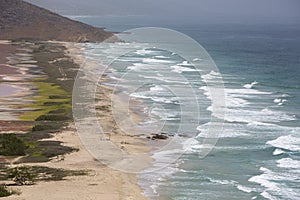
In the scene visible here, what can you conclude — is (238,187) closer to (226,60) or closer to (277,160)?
(277,160)

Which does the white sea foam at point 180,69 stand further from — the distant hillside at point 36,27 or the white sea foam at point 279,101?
the distant hillside at point 36,27

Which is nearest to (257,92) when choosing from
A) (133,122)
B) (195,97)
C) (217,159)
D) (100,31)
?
(195,97)

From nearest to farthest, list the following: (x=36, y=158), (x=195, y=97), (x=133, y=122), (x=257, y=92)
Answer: (x=36, y=158), (x=133, y=122), (x=195, y=97), (x=257, y=92)

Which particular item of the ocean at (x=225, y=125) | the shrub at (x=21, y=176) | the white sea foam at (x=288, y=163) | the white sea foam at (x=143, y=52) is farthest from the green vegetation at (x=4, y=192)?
the white sea foam at (x=143, y=52)

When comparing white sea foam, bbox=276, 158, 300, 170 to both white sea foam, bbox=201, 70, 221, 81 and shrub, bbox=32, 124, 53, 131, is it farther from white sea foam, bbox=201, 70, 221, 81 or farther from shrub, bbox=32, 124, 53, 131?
white sea foam, bbox=201, 70, 221, 81

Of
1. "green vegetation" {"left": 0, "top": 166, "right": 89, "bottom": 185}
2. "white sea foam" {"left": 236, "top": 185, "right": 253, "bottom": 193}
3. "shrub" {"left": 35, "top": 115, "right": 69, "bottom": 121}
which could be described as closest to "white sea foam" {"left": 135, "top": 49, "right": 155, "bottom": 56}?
"shrub" {"left": 35, "top": 115, "right": 69, "bottom": 121}

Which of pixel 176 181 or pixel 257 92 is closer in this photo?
pixel 176 181
